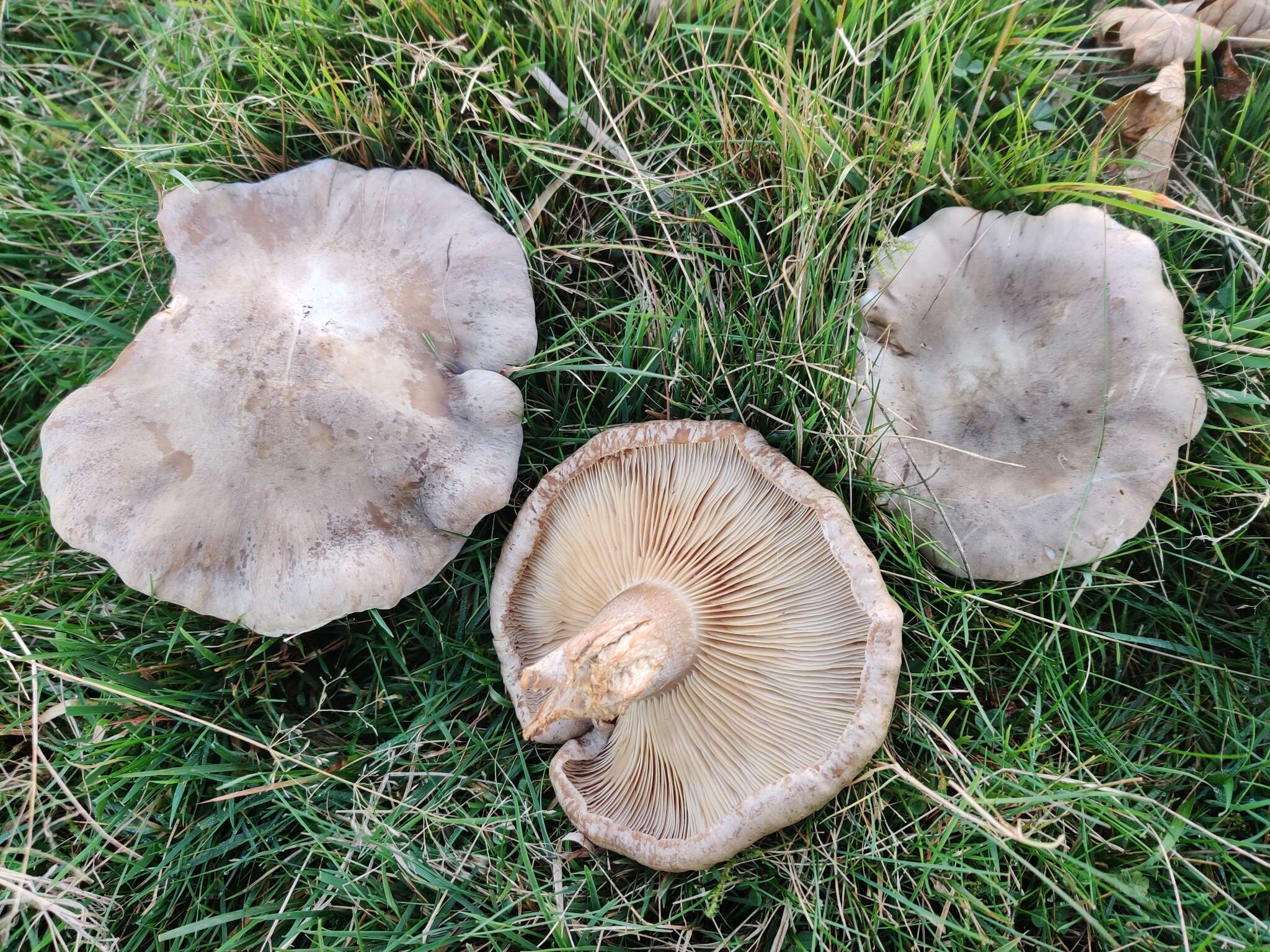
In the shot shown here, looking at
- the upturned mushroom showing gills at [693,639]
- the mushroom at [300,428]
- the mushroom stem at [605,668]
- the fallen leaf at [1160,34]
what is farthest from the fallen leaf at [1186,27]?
the mushroom stem at [605,668]

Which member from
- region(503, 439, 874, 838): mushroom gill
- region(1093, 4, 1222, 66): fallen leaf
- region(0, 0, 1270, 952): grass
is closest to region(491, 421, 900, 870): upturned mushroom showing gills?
region(503, 439, 874, 838): mushroom gill

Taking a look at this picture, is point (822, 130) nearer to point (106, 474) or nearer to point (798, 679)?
point (798, 679)

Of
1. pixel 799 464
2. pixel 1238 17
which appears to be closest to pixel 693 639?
pixel 799 464

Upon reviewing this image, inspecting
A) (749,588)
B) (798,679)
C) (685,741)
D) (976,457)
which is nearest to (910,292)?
(976,457)

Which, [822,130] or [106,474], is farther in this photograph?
[822,130]

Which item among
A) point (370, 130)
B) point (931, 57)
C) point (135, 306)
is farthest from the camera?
point (135, 306)

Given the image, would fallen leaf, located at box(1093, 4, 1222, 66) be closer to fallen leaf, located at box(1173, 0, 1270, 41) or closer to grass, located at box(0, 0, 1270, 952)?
fallen leaf, located at box(1173, 0, 1270, 41)

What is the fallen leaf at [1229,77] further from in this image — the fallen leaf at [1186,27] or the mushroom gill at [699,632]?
the mushroom gill at [699,632]
